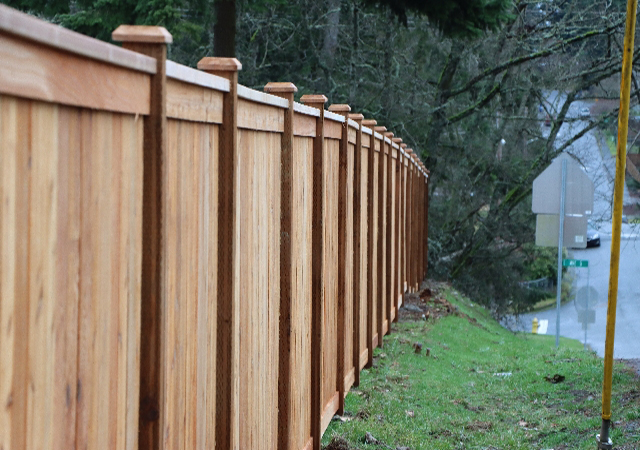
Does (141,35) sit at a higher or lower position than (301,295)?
higher

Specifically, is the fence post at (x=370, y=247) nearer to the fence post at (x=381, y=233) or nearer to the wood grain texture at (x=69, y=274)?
the fence post at (x=381, y=233)

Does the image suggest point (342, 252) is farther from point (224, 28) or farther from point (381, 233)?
point (224, 28)

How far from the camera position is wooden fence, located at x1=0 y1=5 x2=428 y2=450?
1812 millimetres

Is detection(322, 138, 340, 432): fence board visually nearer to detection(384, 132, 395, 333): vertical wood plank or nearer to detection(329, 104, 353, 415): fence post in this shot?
detection(329, 104, 353, 415): fence post

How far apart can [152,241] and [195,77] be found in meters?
0.70

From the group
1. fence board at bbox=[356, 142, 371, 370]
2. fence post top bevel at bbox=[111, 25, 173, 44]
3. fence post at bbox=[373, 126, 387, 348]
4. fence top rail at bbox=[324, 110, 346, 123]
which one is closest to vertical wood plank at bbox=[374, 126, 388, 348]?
fence post at bbox=[373, 126, 387, 348]

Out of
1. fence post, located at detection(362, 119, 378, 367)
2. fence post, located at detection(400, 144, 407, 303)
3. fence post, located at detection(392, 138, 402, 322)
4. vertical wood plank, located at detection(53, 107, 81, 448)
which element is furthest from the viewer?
fence post, located at detection(400, 144, 407, 303)

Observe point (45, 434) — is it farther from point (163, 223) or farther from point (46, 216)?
point (163, 223)

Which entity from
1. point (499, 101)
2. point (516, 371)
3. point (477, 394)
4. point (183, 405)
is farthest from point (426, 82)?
point (183, 405)

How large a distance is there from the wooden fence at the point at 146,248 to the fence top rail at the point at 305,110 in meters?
0.04

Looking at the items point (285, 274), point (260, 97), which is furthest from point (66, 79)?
point (285, 274)

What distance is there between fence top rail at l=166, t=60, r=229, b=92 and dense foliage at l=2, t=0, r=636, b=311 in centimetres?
1259

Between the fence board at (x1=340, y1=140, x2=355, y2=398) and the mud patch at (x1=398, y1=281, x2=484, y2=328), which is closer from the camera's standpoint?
the fence board at (x1=340, y1=140, x2=355, y2=398)

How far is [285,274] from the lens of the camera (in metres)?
4.74
